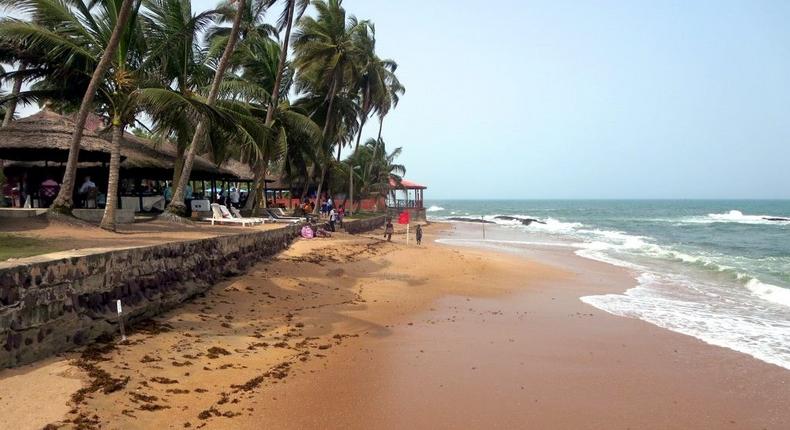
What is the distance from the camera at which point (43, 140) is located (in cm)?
1341

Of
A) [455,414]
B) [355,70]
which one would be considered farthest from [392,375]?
[355,70]

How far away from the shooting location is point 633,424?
5.20 m

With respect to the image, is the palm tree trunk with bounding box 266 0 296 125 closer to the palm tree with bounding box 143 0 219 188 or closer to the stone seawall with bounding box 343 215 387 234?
the palm tree with bounding box 143 0 219 188

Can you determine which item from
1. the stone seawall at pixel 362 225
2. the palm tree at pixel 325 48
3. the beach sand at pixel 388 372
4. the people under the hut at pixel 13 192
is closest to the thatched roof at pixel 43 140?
the people under the hut at pixel 13 192

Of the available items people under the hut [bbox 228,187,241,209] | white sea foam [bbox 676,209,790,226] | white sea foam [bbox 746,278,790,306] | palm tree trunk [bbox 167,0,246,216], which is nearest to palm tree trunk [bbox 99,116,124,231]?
palm tree trunk [bbox 167,0,246,216]

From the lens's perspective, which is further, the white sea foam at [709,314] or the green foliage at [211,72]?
the green foliage at [211,72]

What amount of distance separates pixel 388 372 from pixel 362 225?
23.4m

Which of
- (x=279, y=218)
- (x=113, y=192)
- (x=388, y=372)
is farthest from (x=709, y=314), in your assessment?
(x=279, y=218)

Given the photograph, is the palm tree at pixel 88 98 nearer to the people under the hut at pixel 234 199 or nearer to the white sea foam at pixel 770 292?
the people under the hut at pixel 234 199

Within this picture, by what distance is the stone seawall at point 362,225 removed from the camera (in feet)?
87.5

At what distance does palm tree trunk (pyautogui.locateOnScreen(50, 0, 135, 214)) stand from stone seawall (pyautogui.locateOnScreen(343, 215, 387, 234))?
1530cm

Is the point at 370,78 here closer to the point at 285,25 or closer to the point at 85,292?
the point at 285,25

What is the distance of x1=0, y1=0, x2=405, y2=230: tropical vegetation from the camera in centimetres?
1087

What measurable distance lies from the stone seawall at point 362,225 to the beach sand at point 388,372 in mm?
15599
